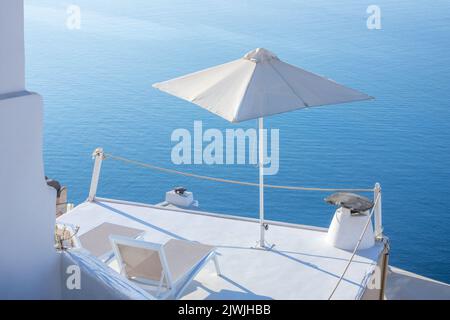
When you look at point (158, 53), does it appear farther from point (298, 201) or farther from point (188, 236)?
point (188, 236)

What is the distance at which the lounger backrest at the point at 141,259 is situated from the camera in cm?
546

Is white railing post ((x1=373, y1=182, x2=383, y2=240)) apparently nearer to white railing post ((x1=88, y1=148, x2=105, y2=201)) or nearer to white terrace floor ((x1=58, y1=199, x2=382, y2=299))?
white terrace floor ((x1=58, y1=199, x2=382, y2=299))

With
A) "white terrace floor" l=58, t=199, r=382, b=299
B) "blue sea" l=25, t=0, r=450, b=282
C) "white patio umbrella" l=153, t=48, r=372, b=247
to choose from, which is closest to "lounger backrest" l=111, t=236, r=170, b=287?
"white terrace floor" l=58, t=199, r=382, b=299

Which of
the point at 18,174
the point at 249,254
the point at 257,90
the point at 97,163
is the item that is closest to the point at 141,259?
the point at 249,254

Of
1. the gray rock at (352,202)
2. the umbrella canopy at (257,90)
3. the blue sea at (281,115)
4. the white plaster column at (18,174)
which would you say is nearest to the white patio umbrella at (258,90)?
the umbrella canopy at (257,90)

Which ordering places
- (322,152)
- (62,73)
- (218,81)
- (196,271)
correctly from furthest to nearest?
(62,73), (322,152), (218,81), (196,271)

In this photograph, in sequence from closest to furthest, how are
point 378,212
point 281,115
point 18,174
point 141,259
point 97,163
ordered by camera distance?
point 18,174 < point 141,259 < point 378,212 < point 97,163 < point 281,115

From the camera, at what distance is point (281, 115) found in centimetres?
1764

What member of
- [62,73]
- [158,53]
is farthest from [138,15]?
[62,73]

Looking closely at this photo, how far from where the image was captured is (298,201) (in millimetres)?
12945

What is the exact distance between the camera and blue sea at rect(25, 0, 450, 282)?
43.6 feet

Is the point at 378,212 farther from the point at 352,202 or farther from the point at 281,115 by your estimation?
the point at 281,115
